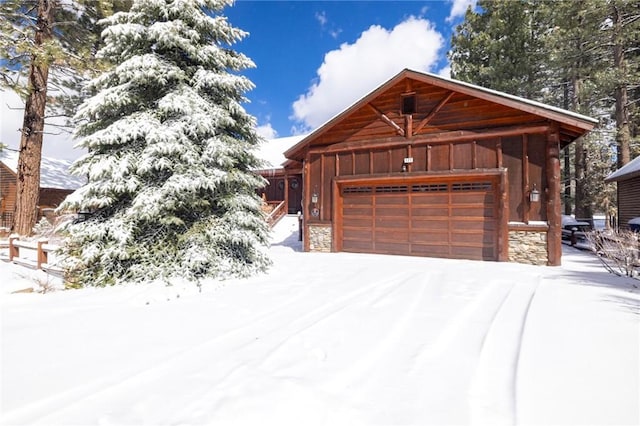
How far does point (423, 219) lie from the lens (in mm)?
9203

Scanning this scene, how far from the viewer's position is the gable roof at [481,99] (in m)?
7.31

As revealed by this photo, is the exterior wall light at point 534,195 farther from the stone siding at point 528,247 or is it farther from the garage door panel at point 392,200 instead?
the garage door panel at point 392,200

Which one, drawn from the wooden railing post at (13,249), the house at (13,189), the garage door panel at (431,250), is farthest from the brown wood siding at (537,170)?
the house at (13,189)

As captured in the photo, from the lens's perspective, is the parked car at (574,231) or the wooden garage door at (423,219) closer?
the wooden garage door at (423,219)

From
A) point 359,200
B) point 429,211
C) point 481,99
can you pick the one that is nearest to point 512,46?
point 481,99

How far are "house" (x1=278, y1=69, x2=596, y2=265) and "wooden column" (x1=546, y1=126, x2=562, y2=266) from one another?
2 centimetres

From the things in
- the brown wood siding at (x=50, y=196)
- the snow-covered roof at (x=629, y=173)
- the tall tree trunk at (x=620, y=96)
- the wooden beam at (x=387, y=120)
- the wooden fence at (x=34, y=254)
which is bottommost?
the wooden fence at (x=34, y=254)

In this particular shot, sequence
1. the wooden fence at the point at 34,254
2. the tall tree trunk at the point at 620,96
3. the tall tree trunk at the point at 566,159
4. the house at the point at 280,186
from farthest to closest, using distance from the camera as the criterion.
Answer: the house at the point at 280,186 < the tall tree trunk at the point at 566,159 < the tall tree trunk at the point at 620,96 < the wooden fence at the point at 34,254

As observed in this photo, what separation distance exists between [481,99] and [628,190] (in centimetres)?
975

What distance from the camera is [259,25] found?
46.1 feet

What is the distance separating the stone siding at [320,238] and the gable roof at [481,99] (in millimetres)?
2977

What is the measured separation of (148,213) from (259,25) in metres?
12.5

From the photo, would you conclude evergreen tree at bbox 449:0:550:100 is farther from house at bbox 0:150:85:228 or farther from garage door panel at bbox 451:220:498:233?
house at bbox 0:150:85:228

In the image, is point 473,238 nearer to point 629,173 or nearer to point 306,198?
point 306,198
